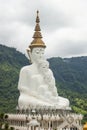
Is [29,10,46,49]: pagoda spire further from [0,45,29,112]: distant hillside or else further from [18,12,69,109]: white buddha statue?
[0,45,29,112]: distant hillside

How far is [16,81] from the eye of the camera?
3465 inches

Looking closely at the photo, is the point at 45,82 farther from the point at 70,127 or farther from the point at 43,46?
the point at 70,127

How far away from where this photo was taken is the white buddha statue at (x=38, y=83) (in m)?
40.9

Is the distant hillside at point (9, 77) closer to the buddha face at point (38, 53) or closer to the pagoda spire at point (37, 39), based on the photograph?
the buddha face at point (38, 53)

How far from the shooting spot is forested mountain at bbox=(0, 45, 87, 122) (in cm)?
6918

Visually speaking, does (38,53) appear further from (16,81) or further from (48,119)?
(16,81)

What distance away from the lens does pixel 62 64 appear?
162 metres

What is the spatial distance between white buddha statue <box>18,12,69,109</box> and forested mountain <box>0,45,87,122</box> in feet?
54.1

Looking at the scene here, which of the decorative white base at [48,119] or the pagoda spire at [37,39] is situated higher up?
the pagoda spire at [37,39]

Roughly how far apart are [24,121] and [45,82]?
185 inches

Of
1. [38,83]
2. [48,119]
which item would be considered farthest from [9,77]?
[48,119]

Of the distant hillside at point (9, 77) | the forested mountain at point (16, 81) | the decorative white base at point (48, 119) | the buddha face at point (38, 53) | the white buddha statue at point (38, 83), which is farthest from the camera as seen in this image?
the distant hillside at point (9, 77)

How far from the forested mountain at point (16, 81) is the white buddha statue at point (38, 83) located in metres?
16.5

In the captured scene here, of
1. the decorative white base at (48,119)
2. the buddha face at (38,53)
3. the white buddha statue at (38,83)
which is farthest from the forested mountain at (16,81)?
the decorative white base at (48,119)
